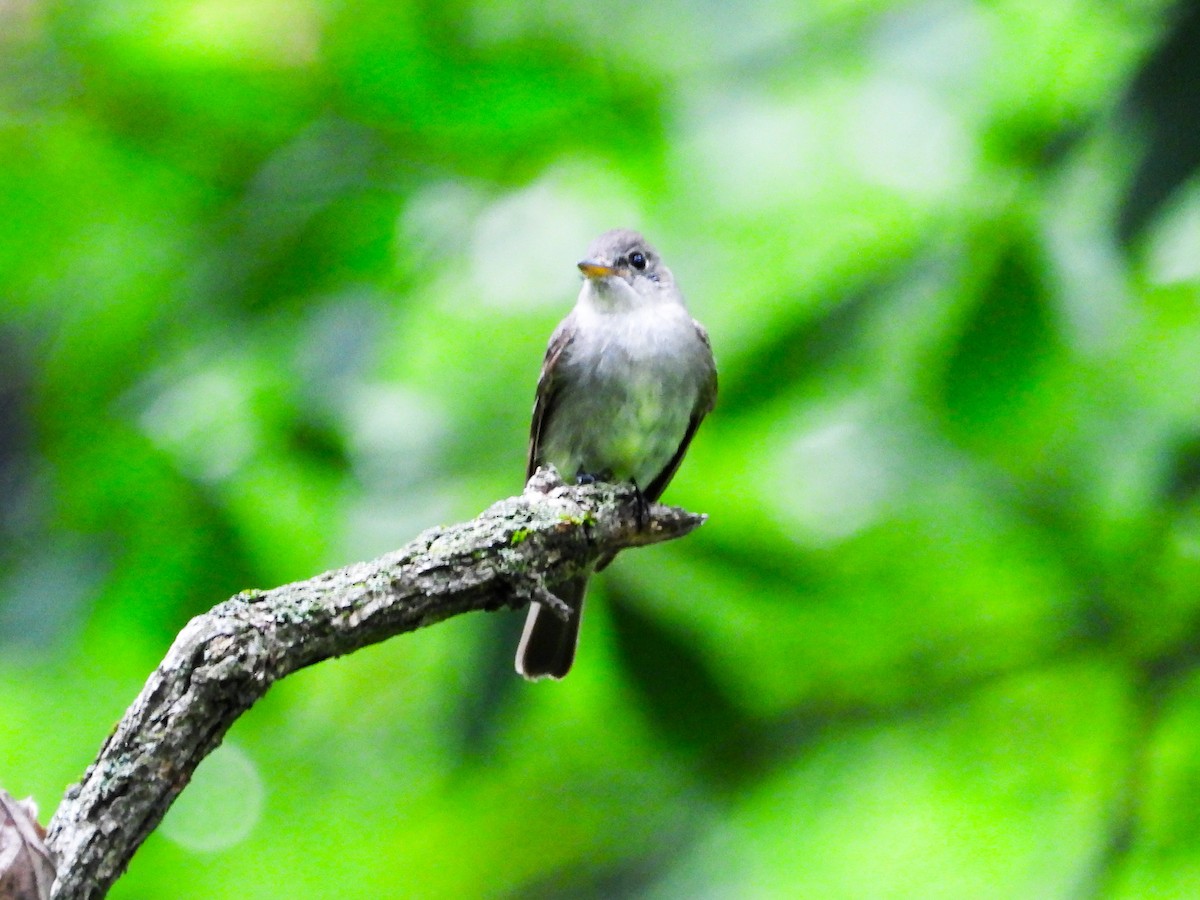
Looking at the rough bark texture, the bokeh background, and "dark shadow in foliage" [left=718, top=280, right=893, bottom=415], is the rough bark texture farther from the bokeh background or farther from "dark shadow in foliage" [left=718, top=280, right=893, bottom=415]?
the bokeh background

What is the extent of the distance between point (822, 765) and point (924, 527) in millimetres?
872

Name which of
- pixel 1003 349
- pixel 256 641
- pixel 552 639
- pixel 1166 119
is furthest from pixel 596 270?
pixel 256 641

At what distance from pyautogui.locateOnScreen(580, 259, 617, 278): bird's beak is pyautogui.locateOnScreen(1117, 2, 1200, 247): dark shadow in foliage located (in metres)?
2.22

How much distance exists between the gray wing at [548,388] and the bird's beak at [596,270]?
0.61 feet

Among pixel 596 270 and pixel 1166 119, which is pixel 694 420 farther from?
pixel 1166 119

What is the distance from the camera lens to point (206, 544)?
3.45 metres

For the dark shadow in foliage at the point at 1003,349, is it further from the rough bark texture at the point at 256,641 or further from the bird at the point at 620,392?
the bird at the point at 620,392

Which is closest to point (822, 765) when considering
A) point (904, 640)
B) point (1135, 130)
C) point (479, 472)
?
point (904, 640)

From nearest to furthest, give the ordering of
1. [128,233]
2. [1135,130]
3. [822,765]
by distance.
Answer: [1135,130] < [128,233] < [822,765]

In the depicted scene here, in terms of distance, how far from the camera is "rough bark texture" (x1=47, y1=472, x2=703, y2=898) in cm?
217

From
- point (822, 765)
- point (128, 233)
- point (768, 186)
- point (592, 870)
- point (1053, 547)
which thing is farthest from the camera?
point (768, 186)

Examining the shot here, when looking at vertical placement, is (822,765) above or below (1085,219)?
below

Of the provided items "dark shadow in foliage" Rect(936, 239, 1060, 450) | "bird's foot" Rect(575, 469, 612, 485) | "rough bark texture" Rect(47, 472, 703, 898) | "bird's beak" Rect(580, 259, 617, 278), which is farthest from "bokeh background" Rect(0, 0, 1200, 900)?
"rough bark texture" Rect(47, 472, 703, 898)

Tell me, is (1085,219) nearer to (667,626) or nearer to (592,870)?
(667,626)
